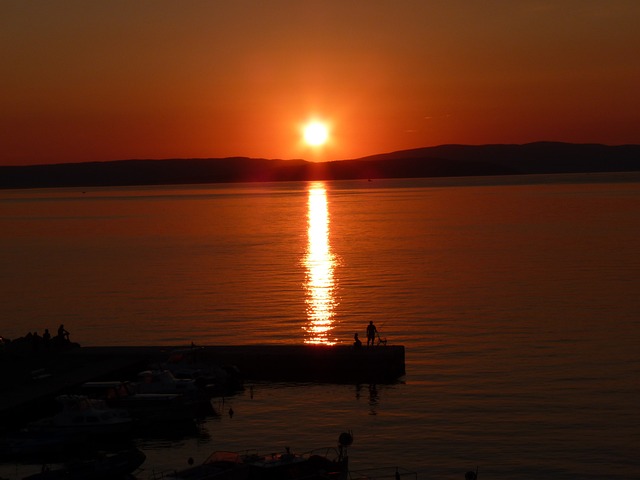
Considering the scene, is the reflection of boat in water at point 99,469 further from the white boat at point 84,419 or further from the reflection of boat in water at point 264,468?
the white boat at point 84,419

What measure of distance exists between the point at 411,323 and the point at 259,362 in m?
14.2

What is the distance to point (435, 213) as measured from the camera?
186875 mm

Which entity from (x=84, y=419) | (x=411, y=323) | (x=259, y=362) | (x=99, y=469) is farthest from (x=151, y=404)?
(x=411, y=323)

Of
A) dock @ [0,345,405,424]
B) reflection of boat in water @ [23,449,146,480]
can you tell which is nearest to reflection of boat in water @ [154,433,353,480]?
reflection of boat in water @ [23,449,146,480]

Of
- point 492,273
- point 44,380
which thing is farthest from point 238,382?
point 492,273

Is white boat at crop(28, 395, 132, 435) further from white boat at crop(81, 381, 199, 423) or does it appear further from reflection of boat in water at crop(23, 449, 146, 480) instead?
reflection of boat in water at crop(23, 449, 146, 480)

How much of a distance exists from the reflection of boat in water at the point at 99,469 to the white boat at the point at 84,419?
4.17 meters

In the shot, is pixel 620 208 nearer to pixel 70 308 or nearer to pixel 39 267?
pixel 39 267

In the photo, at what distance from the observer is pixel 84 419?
34.2m

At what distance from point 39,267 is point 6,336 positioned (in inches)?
1638

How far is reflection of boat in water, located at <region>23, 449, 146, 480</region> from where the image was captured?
28.1 m

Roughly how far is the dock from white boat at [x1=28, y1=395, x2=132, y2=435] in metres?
6.42

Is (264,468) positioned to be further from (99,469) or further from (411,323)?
(411,323)

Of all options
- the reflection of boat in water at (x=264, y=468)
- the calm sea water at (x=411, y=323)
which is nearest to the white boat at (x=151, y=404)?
the calm sea water at (x=411, y=323)
